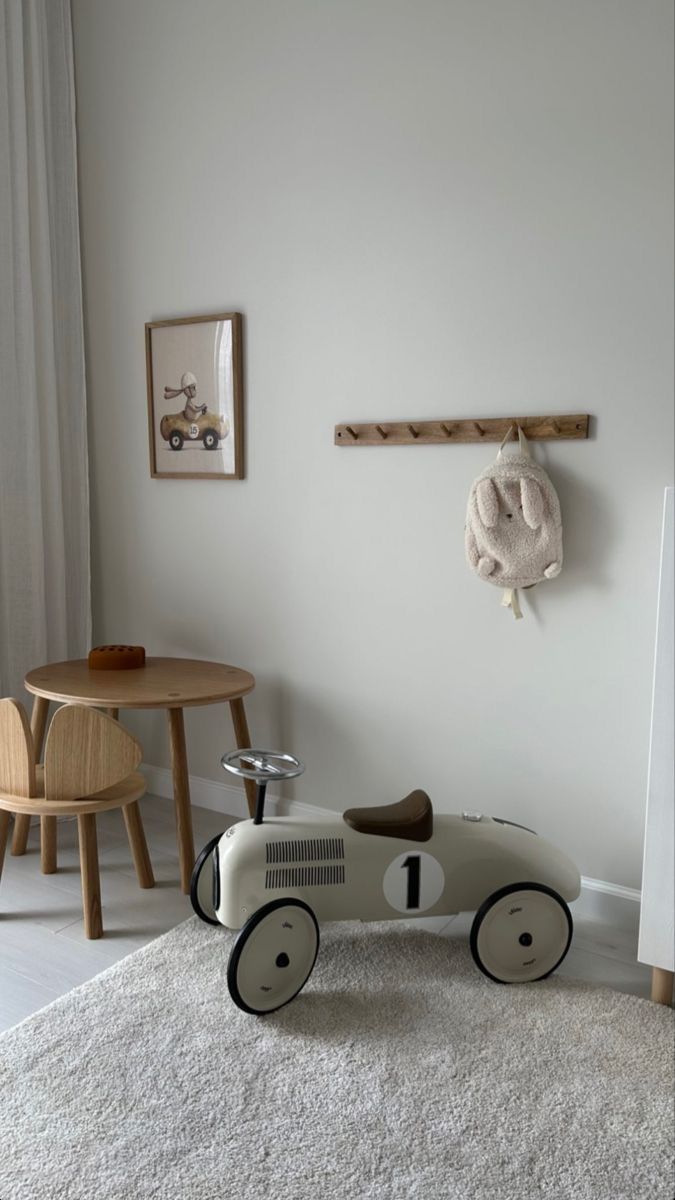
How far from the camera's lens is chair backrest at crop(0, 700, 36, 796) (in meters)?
2.20

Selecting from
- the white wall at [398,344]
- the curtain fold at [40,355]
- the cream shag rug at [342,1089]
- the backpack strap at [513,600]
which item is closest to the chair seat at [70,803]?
the cream shag rug at [342,1089]

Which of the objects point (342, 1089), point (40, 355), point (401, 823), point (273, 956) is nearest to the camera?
point (342, 1089)

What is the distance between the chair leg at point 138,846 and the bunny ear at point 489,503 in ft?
3.85

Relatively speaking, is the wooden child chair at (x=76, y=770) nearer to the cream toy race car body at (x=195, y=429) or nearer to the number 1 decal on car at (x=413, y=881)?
the number 1 decal on car at (x=413, y=881)

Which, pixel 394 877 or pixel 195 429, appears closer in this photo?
pixel 394 877

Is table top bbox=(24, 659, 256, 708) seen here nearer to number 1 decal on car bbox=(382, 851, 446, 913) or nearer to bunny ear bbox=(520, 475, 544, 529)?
number 1 decal on car bbox=(382, 851, 446, 913)

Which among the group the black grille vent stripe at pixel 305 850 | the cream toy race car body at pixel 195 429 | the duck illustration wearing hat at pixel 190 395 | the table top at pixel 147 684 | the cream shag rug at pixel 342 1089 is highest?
the duck illustration wearing hat at pixel 190 395

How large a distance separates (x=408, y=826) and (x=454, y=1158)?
661 millimetres

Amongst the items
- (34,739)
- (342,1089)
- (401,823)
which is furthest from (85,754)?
(342,1089)

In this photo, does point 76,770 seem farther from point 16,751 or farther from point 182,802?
point 182,802

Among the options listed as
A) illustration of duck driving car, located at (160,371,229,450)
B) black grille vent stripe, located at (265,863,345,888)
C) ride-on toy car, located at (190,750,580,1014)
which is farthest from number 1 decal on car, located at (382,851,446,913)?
illustration of duck driving car, located at (160,371,229,450)

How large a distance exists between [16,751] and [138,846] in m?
0.46

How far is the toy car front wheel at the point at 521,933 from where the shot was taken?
204 cm

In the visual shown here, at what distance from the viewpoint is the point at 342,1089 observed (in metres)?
1.71
